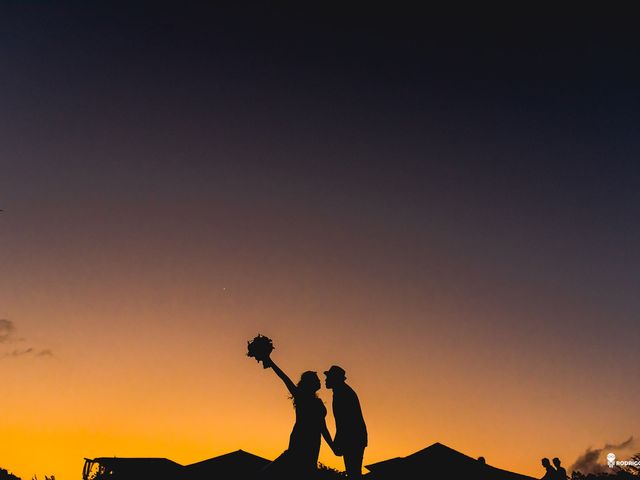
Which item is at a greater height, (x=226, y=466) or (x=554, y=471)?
(x=226, y=466)

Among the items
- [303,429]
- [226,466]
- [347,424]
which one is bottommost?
[303,429]

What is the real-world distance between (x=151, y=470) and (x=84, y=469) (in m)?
5.68

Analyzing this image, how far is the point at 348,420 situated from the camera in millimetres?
5754

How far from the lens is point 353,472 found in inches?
221

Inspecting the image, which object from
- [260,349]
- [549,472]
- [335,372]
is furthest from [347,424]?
[549,472]

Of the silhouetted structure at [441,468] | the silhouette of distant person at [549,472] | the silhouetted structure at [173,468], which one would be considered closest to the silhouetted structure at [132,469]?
the silhouetted structure at [173,468]

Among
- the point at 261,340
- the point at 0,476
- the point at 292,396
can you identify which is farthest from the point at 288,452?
the point at 0,476

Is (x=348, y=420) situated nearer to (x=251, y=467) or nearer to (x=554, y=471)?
(x=554, y=471)

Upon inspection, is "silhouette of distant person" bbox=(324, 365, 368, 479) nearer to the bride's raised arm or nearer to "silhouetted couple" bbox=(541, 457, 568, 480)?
the bride's raised arm

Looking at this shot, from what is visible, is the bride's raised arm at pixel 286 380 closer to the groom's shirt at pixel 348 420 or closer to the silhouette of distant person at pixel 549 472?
the groom's shirt at pixel 348 420

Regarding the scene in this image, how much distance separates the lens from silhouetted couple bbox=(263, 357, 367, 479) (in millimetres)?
4613

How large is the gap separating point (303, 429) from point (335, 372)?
1306mm

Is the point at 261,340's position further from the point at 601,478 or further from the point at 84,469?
the point at 601,478

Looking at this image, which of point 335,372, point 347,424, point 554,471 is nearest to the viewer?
point 347,424
